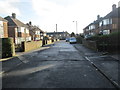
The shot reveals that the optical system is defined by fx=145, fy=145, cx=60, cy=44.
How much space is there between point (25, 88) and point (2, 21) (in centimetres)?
2790

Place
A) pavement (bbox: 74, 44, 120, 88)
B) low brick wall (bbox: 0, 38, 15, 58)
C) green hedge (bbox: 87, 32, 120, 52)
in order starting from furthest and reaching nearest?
1. green hedge (bbox: 87, 32, 120, 52)
2. low brick wall (bbox: 0, 38, 15, 58)
3. pavement (bbox: 74, 44, 120, 88)

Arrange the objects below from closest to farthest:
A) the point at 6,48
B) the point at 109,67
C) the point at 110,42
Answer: the point at 109,67 < the point at 6,48 < the point at 110,42

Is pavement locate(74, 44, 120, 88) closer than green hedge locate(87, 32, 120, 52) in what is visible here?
Yes

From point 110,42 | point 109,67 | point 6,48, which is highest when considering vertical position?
point 110,42

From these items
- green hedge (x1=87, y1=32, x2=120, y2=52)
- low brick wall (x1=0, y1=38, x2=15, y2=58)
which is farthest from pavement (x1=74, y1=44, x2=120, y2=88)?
low brick wall (x1=0, y1=38, x2=15, y2=58)

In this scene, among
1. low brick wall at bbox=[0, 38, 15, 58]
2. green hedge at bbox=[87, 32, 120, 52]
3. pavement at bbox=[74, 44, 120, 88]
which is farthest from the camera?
green hedge at bbox=[87, 32, 120, 52]

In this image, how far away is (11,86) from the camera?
5.79 metres

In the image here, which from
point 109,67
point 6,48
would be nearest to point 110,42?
point 109,67

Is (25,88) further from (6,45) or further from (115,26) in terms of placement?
(115,26)

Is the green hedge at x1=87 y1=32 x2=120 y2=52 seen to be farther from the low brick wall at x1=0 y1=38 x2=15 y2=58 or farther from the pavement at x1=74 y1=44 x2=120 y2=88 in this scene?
the low brick wall at x1=0 y1=38 x2=15 y2=58

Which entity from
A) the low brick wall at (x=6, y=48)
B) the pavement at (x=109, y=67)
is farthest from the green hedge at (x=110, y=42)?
the low brick wall at (x=6, y=48)

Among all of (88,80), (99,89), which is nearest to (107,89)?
(99,89)

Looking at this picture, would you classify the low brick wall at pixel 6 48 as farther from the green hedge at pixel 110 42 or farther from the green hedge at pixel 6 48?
the green hedge at pixel 110 42

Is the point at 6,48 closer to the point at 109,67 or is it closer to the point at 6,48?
the point at 6,48
